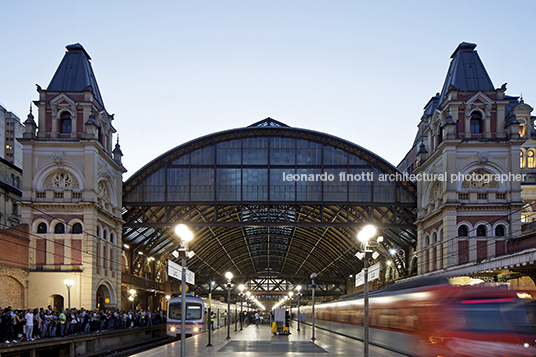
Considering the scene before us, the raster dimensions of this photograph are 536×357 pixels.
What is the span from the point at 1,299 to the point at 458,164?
33558 millimetres

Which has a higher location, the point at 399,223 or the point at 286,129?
the point at 286,129

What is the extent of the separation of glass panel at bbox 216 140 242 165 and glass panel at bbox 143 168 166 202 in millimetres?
4992

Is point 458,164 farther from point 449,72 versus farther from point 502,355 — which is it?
point 502,355

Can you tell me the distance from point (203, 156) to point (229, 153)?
7.38 ft

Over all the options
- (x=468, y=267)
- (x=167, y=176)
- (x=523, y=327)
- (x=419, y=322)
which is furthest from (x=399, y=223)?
(x=523, y=327)

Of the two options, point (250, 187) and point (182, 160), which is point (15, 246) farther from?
point (250, 187)

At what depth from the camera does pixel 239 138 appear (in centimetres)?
5188

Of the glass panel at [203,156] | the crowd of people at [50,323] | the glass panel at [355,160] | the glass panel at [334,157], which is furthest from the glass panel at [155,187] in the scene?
the glass panel at [355,160]

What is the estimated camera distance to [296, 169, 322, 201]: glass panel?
165 feet

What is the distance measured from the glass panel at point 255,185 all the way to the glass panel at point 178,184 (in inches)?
192

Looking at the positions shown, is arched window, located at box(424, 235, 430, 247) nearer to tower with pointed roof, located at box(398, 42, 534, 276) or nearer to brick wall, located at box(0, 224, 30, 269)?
tower with pointed roof, located at box(398, 42, 534, 276)

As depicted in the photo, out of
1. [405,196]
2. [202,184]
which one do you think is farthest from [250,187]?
[405,196]

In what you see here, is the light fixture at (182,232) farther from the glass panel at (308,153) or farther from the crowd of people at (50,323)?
the glass panel at (308,153)

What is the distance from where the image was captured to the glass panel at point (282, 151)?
2029 inches
